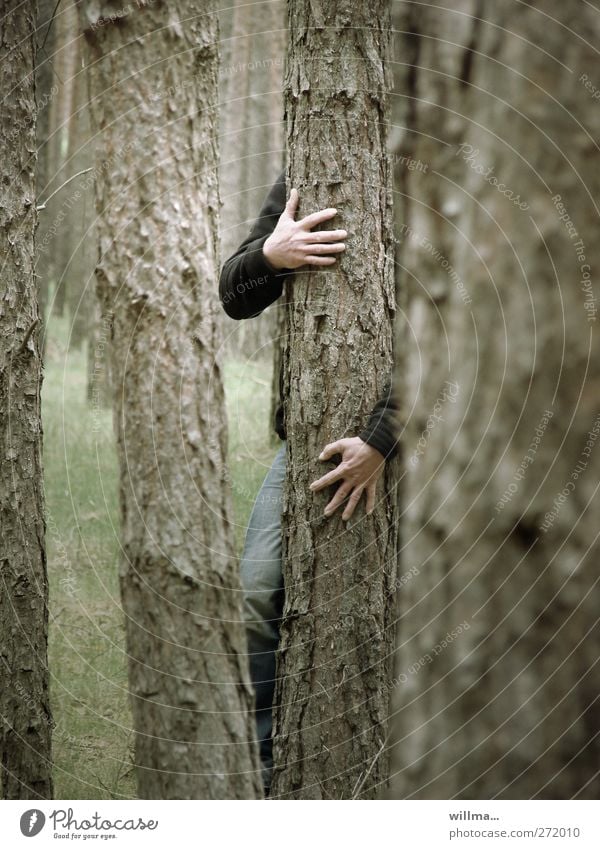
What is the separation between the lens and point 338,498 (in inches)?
93.2

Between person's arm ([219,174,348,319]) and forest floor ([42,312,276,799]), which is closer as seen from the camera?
person's arm ([219,174,348,319])

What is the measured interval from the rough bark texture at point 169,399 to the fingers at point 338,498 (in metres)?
0.38

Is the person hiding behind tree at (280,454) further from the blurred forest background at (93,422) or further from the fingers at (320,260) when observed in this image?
the blurred forest background at (93,422)

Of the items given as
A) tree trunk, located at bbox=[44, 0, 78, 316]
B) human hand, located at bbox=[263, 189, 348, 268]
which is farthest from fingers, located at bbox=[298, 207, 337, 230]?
tree trunk, located at bbox=[44, 0, 78, 316]

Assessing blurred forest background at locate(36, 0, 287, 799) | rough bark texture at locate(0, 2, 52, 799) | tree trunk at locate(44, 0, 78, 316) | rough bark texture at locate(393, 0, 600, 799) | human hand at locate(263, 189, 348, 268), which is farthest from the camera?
tree trunk at locate(44, 0, 78, 316)

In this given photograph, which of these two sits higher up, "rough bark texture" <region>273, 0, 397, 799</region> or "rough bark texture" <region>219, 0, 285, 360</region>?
"rough bark texture" <region>219, 0, 285, 360</region>

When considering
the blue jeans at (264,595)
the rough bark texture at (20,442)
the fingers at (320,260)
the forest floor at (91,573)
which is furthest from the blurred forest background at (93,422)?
the blue jeans at (264,595)

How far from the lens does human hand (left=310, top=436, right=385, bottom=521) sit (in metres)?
2.31

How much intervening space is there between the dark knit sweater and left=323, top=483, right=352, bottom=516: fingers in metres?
0.16

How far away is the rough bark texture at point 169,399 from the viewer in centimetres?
239

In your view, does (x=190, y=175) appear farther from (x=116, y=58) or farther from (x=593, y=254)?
(x=593, y=254)

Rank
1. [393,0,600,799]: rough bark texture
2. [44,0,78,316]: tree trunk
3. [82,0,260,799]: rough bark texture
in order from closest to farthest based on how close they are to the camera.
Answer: [393,0,600,799]: rough bark texture < [82,0,260,799]: rough bark texture < [44,0,78,316]: tree trunk

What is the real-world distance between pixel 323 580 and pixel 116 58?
1774 millimetres

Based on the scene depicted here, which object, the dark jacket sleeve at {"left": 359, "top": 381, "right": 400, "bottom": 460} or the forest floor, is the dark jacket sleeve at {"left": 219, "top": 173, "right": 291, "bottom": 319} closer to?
the dark jacket sleeve at {"left": 359, "top": 381, "right": 400, "bottom": 460}
